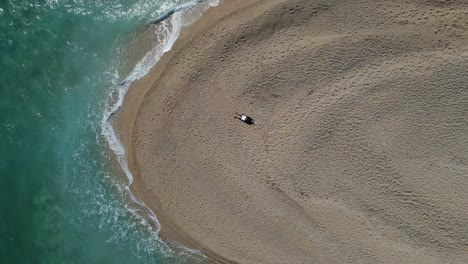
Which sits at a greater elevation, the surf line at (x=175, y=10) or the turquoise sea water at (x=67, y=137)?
the surf line at (x=175, y=10)

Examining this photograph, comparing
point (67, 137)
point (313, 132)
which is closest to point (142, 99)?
point (67, 137)

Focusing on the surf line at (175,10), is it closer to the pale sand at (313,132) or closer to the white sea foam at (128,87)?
the white sea foam at (128,87)

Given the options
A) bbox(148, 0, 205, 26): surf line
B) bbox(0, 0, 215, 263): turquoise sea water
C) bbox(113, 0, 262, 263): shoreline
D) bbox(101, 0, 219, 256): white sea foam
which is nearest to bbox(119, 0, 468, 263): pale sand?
bbox(113, 0, 262, 263): shoreline

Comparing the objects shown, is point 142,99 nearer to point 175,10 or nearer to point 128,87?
point 128,87

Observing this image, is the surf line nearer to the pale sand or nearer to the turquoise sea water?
the turquoise sea water

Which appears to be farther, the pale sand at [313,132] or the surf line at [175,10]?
the surf line at [175,10]

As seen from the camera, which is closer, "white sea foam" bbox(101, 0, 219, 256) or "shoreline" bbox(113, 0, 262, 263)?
"shoreline" bbox(113, 0, 262, 263)

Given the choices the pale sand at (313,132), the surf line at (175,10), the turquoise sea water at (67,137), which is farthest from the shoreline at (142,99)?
the surf line at (175,10)

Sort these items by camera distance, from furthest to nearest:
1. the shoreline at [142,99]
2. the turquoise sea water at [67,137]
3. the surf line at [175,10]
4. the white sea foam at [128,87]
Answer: the turquoise sea water at [67,137] < the white sea foam at [128,87] < the surf line at [175,10] < the shoreline at [142,99]
